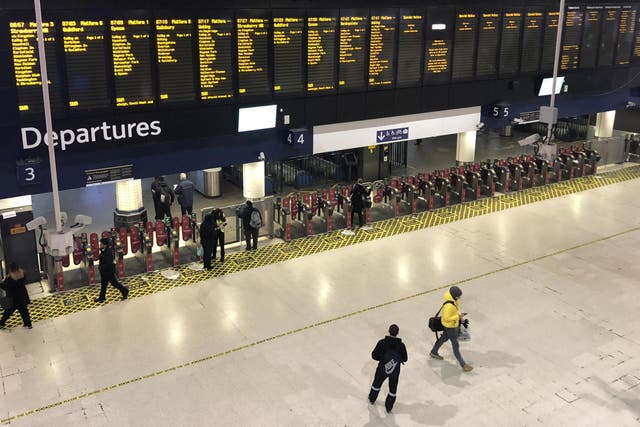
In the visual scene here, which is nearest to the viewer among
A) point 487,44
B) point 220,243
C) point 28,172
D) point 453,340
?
point 453,340

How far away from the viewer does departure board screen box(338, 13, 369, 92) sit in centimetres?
1460

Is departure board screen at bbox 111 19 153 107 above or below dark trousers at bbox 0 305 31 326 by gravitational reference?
above

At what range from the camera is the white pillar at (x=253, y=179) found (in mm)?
15070

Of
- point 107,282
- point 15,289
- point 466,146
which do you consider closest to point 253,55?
point 107,282

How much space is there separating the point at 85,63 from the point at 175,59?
171 cm

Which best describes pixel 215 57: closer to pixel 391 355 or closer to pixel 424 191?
pixel 424 191

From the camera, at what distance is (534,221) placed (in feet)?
52.9

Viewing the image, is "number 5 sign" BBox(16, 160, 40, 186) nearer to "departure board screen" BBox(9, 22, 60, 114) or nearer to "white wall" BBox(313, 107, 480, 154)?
"departure board screen" BBox(9, 22, 60, 114)

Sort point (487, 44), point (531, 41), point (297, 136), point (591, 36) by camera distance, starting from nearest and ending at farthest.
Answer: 1. point (297, 136)
2. point (487, 44)
3. point (531, 41)
4. point (591, 36)

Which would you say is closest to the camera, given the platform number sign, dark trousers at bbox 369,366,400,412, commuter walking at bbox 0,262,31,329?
dark trousers at bbox 369,366,400,412

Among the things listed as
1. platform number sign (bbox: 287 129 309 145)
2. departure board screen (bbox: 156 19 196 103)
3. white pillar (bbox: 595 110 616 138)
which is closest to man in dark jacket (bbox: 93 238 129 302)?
departure board screen (bbox: 156 19 196 103)

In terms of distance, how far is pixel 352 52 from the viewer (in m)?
14.8

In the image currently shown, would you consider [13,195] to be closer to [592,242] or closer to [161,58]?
[161,58]

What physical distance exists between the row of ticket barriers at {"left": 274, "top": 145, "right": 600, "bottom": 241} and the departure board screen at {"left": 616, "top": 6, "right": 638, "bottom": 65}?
3.14 meters
